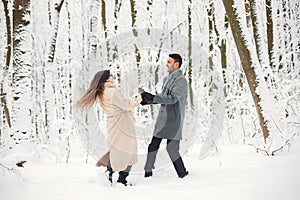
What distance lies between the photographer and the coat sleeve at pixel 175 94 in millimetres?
4602

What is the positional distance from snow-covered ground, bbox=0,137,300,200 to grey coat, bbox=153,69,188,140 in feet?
2.29

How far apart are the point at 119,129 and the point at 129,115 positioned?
0.28m

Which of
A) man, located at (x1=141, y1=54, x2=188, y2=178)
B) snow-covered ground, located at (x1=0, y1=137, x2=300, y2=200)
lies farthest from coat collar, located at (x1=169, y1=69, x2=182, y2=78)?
snow-covered ground, located at (x1=0, y1=137, x2=300, y2=200)

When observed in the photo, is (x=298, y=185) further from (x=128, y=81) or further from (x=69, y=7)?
(x=69, y=7)

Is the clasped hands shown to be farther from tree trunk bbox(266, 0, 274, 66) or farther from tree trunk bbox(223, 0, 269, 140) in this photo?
tree trunk bbox(266, 0, 274, 66)

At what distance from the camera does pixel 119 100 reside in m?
4.57

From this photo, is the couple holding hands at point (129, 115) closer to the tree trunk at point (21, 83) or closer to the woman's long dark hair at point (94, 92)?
the woman's long dark hair at point (94, 92)

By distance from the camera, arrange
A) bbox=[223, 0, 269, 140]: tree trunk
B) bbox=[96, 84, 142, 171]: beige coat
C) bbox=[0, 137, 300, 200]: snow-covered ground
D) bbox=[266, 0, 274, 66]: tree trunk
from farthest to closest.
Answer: bbox=[266, 0, 274, 66]: tree trunk
bbox=[223, 0, 269, 140]: tree trunk
bbox=[96, 84, 142, 171]: beige coat
bbox=[0, 137, 300, 200]: snow-covered ground

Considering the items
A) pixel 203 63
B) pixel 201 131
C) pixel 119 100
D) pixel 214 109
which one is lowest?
pixel 201 131

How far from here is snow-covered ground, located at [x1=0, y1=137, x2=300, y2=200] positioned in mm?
3760

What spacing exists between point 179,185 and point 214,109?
5.85 metres

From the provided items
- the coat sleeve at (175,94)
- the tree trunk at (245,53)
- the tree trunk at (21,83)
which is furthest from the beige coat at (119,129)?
the tree trunk at (245,53)

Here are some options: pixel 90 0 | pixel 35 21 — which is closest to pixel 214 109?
pixel 90 0

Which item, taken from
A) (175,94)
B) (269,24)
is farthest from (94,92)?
(269,24)
